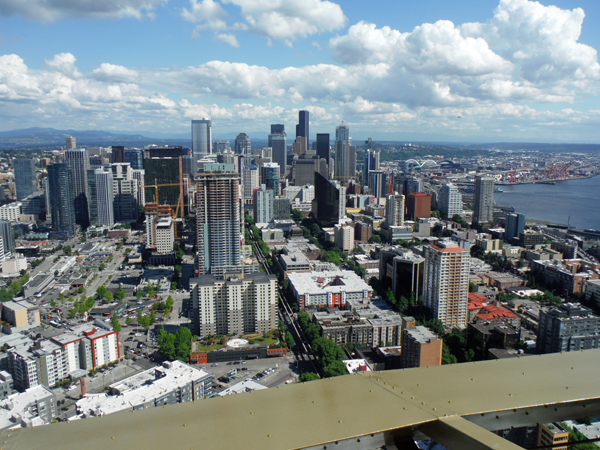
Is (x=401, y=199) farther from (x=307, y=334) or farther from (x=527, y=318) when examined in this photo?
(x=307, y=334)

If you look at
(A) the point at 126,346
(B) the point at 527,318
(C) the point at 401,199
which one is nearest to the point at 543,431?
(A) the point at 126,346

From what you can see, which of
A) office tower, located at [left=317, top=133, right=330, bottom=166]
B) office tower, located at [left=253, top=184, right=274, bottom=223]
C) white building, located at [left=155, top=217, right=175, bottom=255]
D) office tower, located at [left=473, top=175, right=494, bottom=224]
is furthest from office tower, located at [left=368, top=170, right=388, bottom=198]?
white building, located at [left=155, top=217, right=175, bottom=255]

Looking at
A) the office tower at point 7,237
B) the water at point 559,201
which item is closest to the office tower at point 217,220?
the office tower at point 7,237

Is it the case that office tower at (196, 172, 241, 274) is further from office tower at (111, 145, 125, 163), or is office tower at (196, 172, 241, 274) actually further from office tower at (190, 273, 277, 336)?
office tower at (111, 145, 125, 163)

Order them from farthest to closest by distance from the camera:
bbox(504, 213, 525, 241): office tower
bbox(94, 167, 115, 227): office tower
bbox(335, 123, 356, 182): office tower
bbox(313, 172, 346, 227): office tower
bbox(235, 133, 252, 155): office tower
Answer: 1. bbox(235, 133, 252, 155): office tower
2. bbox(335, 123, 356, 182): office tower
3. bbox(94, 167, 115, 227): office tower
4. bbox(313, 172, 346, 227): office tower
5. bbox(504, 213, 525, 241): office tower

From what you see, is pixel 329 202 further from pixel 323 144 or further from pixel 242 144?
pixel 242 144

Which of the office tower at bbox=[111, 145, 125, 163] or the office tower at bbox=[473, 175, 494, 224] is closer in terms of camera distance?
the office tower at bbox=[473, 175, 494, 224]

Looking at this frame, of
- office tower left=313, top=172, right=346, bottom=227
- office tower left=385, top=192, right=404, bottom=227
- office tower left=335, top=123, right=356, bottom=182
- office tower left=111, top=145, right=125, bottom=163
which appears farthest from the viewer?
office tower left=335, top=123, right=356, bottom=182

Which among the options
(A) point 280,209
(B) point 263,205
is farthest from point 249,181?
(B) point 263,205
